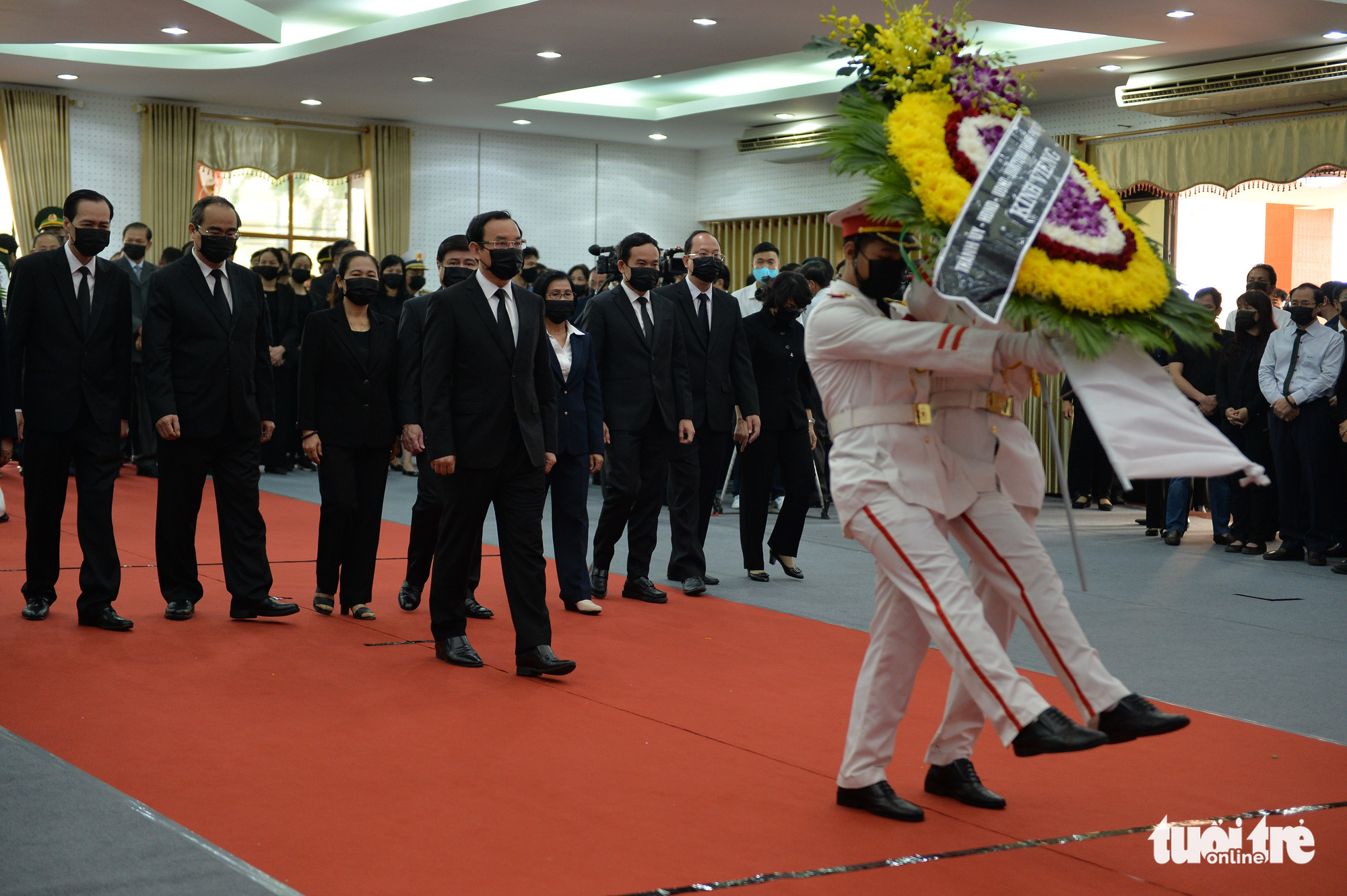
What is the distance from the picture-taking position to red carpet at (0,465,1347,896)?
2.89 m

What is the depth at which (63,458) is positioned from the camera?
5.21 meters

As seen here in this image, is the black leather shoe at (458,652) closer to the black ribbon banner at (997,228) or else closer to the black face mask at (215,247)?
the black face mask at (215,247)

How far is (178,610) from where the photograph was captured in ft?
17.9

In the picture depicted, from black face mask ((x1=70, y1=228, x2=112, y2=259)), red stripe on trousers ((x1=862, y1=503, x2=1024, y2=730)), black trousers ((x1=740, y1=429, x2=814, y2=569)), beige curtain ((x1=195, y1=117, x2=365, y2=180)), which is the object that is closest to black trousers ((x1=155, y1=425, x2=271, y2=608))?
black face mask ((x1=70, y1=228, x2=112, y2=259))

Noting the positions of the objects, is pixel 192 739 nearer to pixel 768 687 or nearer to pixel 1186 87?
pixel 768 687

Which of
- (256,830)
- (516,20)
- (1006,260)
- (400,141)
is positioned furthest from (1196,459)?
(400,141)

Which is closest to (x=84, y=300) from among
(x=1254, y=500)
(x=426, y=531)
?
(x=426, y=531)

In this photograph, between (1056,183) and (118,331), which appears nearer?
(1056,183)

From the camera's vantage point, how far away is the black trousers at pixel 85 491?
202 inches

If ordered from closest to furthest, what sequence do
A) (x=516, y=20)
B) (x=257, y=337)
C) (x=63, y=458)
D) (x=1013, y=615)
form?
(x=1013, y=615) → (x=63, y=458) → (x=257, y=337) → (x=516, y=20)

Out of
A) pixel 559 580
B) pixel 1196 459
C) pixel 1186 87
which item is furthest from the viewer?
pixel 1186 87

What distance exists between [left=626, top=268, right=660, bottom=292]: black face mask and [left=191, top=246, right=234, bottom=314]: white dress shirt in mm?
1814

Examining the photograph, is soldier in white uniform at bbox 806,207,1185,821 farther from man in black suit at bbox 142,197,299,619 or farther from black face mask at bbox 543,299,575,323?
man in black suit at bbox 142,197,299,619

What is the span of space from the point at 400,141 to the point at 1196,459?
44.4 feet
